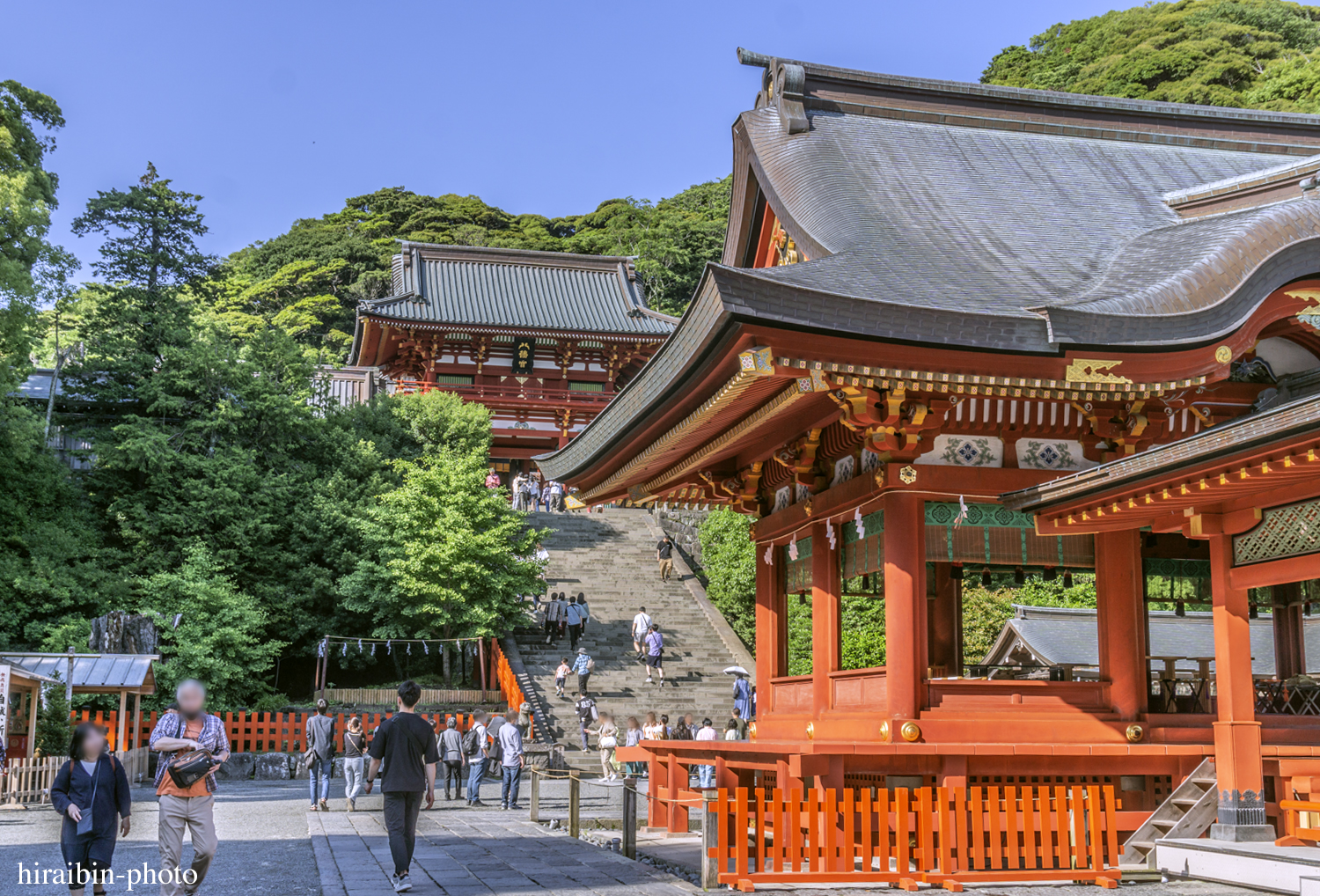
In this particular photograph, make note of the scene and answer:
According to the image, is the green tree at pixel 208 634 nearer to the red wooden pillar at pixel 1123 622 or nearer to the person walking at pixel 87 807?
the person walking at pixel 87 807

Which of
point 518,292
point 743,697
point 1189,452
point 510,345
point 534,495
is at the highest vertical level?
point 518,292

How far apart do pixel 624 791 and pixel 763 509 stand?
14.0 ft

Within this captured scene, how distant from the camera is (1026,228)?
39.1 feet

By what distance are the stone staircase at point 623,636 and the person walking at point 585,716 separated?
24 centimetres

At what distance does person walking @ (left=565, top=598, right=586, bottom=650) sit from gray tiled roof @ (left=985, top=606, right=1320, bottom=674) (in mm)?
11174

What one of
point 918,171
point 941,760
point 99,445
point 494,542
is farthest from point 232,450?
point 941,760

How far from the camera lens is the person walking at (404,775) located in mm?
7965

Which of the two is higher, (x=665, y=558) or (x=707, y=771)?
(x=665, y=558)

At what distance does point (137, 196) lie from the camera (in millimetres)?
29031

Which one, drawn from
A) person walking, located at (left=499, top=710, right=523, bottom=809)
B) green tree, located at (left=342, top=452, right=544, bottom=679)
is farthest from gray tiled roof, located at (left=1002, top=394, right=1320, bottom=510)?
green tree, located at (left=342, top=452, right=544, bottom=679)

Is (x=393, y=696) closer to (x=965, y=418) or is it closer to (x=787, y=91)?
(x=787, y=91)

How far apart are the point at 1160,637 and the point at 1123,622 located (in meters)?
7.01

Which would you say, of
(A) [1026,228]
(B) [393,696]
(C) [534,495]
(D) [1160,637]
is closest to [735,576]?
(B) [393,696]

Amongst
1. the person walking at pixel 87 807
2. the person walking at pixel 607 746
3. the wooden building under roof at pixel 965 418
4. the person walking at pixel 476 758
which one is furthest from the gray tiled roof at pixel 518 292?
the person walking at pixel 87 807
